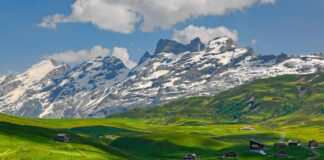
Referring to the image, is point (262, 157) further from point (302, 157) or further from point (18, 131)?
point (18, 131)

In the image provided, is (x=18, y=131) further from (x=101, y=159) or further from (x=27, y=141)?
(x=101, y=159)

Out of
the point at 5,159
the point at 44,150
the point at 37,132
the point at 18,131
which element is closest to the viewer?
the point at 5,159

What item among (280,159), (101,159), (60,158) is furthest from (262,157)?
(60,158)

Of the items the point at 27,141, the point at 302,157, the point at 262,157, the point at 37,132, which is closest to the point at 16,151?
the point at 27,141

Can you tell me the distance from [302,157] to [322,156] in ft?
26.8

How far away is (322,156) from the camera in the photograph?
200 metres

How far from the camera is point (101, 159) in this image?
158 meters

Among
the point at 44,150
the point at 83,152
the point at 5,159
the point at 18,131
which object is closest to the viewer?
the point at 5,159

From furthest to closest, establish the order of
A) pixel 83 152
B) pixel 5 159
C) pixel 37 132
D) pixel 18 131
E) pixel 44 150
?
pixel 37 132 < pixel 18 131 < pixel 83 152 < pixel 44 150 < pixel 5 159

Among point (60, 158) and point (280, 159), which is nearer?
point (60, 158)

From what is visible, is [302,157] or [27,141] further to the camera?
[302,157]

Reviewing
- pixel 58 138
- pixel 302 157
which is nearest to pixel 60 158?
pixel 58 138

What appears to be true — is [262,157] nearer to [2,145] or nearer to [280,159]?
[280,159]

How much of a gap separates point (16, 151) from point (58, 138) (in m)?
38.8
